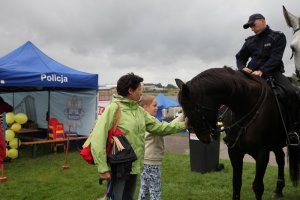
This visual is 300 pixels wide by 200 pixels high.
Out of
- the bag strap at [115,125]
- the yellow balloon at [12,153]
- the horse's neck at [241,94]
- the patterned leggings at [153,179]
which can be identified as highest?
the horse's neck at [241,94]

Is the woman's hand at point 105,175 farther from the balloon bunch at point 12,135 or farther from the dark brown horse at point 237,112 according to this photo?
the balloon bunch at point 12,135

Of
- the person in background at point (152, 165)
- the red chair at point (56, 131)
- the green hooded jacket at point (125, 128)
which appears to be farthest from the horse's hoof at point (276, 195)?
the red chair at point (56, 131)

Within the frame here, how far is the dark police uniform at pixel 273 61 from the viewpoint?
424 cm

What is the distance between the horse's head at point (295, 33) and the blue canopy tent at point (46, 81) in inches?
277

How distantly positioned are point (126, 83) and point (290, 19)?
8.43 feet

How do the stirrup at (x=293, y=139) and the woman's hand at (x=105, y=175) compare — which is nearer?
the woman's hand at (x=105, y=175)

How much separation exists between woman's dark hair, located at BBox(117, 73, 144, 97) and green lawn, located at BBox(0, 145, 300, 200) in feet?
9.95

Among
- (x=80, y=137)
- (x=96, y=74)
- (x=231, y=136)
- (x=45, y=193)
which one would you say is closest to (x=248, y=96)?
(x=231, y=136)

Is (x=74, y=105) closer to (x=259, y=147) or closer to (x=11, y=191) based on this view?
(x=11, y=191)

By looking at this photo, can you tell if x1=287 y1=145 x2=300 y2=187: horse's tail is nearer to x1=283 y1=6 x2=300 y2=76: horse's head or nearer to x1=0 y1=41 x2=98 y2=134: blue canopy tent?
x1=283 y1=6 x2=300 y2=76: horse's head

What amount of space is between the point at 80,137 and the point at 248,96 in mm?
8496

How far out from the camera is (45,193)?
20.1ft

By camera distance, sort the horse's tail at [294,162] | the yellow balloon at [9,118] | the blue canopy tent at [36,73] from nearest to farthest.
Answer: the horse's tail at [294,162], the blue canopy tent at [36,73], the yellow balloon at [9,118]

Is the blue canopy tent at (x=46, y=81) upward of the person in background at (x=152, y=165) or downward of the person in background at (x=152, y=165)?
upward
